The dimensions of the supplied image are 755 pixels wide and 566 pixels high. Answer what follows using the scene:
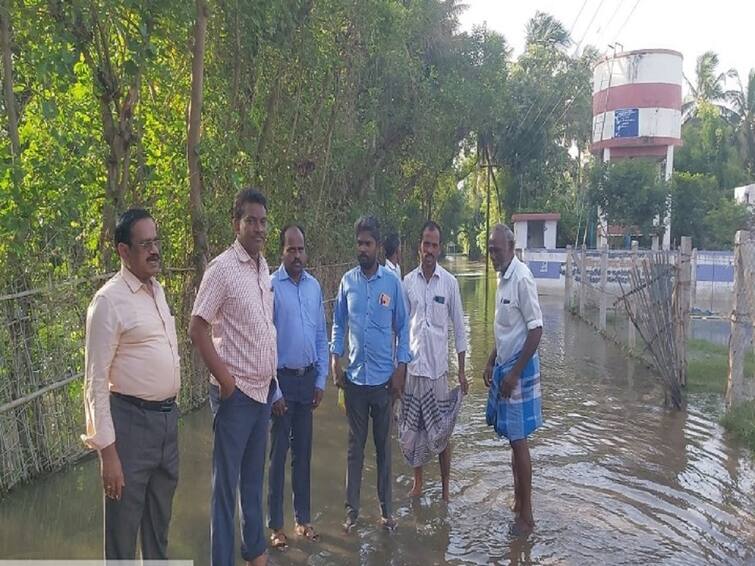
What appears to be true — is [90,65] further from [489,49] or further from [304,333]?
[489,49]

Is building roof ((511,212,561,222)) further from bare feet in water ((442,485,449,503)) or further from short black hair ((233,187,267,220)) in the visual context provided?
short black hair ((233,187,267,220))

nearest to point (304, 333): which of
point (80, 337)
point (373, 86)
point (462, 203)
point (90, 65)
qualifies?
point (80, 337)

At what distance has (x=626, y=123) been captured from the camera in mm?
29266

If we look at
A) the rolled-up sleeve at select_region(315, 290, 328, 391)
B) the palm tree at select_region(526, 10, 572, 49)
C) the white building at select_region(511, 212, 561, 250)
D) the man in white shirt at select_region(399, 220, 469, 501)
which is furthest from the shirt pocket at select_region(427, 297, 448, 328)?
the palm tree at select_region(526, 10, 572, 49)

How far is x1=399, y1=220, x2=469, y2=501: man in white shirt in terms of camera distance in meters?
4.86

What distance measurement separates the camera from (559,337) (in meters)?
13.5

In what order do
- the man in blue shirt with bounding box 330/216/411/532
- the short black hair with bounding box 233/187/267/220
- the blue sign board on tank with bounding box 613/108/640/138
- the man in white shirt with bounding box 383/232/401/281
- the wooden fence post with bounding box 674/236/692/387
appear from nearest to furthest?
1. the short black hair with bounding box 233/187/267/220
2. the man in blue shirt with bounding box 330/216/411/532
3. the man in white shirt with bounding box 383/232/401/281
4. the wooden fence post with bounding box 674/236/692/387
5. the blue sign board on tank with bounding box 613/108/640/138

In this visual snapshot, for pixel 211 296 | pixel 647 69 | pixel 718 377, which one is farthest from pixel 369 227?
pixel 647 69

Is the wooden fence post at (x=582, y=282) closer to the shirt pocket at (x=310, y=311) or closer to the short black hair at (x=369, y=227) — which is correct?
the short black hair at (x=369, y=227)

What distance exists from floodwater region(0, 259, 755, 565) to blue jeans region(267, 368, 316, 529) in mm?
309

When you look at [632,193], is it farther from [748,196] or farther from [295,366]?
[295,366]

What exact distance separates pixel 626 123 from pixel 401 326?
2790 cm

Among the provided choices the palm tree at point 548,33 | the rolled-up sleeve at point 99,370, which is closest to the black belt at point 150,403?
the rolled-up sleeve at point 99,370

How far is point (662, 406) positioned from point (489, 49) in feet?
61.9
